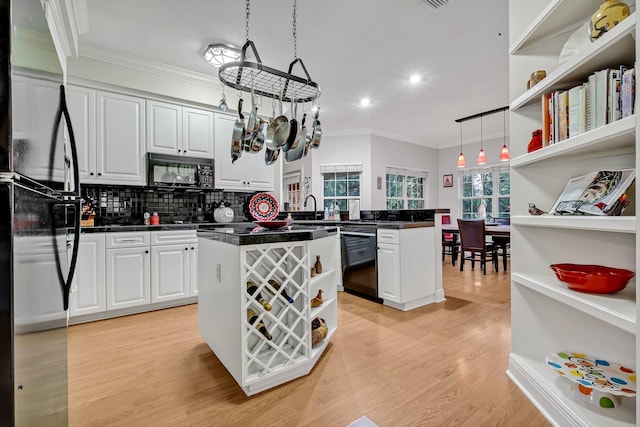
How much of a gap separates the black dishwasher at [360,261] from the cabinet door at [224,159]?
1571mm

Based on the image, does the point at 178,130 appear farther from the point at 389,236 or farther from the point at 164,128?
the point at 389,236

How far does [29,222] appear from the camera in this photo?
0.73 meters

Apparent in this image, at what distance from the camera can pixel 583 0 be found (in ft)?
4.44

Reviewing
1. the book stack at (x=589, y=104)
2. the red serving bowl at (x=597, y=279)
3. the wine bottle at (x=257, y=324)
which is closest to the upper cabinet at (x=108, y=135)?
the wine bottle at (x=257, y=324)

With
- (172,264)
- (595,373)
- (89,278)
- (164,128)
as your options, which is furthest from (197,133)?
(595,373)

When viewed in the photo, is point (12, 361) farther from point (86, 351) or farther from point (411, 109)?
point (411, 109)

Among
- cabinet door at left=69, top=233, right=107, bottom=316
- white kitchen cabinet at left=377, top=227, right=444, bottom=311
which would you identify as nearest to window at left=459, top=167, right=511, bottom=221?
white kitchen cabinet at left=377, top=227, right=444, bottom=311

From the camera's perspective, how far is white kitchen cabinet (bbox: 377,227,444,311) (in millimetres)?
2975

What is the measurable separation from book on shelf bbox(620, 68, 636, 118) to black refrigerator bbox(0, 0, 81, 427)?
6.01 feet

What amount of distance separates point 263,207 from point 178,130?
1.35 m

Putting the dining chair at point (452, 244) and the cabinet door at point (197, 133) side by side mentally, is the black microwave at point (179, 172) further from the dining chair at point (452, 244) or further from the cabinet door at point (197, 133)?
the dining chair at point (452, 244)

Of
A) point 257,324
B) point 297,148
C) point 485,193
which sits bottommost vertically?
point 257,324

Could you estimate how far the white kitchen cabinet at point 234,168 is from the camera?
3.72 m

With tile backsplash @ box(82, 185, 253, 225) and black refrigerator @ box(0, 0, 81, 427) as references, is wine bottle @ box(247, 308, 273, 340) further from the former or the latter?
tile backsplash @ box(82, 185, 253, 225)
